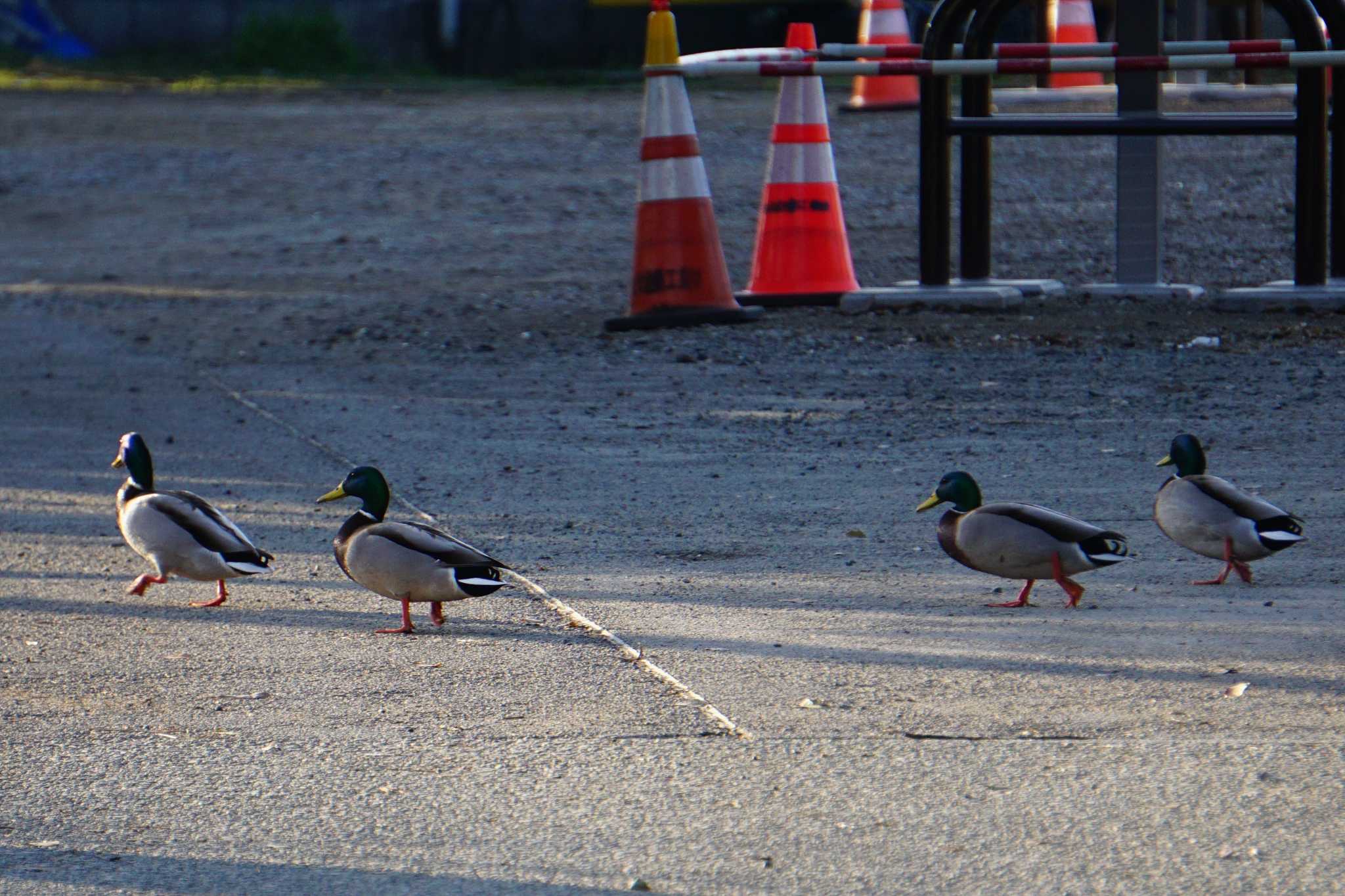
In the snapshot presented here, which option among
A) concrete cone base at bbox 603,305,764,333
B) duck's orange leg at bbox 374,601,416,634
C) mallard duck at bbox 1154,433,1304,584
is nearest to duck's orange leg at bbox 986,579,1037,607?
mallard duck at bbox 1154,433,1304,584

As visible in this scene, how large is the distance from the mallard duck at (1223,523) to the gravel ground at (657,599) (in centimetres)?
10

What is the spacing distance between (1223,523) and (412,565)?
1919 mm

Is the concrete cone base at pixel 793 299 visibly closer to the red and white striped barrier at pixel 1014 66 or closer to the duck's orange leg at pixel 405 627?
the red and white striped barrier at pixel 1014 66

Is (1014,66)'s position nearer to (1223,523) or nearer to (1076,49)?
(1076,49)

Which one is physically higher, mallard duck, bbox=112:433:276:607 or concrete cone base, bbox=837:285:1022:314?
concrete cone base, bbox=837:285:1022:314

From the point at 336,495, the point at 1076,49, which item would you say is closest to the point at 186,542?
the point at 336,495

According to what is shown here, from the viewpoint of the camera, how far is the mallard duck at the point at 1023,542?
14.6ft

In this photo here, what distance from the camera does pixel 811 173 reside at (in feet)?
29.6

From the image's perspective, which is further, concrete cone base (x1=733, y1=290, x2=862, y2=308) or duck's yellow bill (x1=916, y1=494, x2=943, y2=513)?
concrete cone base (x1=733, y1=290, x2=862, y2=308)

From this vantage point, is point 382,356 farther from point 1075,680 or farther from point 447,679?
point 1075,680

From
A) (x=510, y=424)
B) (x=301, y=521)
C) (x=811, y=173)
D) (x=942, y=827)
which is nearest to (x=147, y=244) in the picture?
(x=811, y=173)

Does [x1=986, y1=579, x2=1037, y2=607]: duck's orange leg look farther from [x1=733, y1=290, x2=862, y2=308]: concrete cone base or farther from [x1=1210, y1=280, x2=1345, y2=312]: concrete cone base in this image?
[x1=733, y1=290, x2=862, y2=308]: concrete cone base

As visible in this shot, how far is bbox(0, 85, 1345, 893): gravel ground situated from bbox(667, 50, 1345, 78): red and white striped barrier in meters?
1.09

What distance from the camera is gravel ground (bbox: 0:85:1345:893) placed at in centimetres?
324
